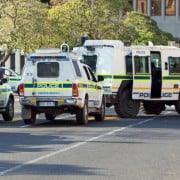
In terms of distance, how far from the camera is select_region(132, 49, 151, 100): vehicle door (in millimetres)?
25609

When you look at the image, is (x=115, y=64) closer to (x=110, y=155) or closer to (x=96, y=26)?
(x=110, y=155)

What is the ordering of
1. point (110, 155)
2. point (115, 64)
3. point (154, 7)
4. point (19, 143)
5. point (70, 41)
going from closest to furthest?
point (110, 155)
point (19, 143)
point (115, 64)
point (70, 41)
point (154, 7)

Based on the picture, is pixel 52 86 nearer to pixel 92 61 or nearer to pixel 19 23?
pixel 92 61

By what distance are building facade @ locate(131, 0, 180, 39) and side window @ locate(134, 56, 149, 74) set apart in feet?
183

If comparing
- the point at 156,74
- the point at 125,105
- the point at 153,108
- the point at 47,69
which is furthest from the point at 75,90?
the point at 153,108

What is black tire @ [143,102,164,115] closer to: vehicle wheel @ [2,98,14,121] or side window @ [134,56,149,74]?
side window @ [134,56,149,74]

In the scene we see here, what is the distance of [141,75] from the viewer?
84.4ft

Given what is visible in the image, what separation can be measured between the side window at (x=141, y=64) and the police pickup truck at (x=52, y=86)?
421cm

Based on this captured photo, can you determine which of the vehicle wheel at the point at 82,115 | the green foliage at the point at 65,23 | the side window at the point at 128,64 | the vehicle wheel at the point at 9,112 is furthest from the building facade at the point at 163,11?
the vehicle wheel at the point at 82,115

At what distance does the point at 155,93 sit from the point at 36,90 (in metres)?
6.25

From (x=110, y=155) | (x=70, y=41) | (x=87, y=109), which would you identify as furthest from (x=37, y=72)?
(x=70, y=41)

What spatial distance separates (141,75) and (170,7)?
188 ft

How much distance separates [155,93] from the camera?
85.8 ft

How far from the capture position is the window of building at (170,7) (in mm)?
81688
